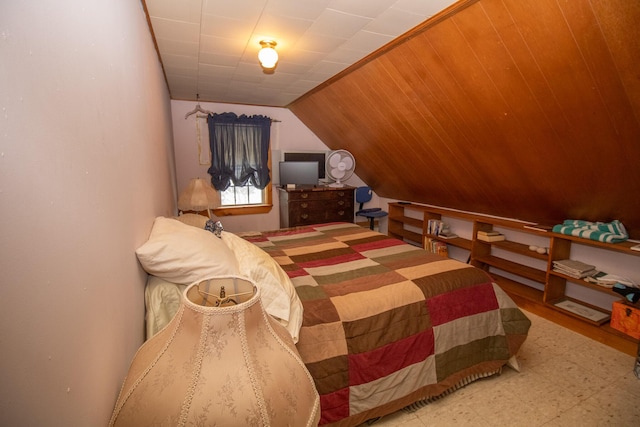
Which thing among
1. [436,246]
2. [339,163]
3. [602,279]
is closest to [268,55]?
[339,163]

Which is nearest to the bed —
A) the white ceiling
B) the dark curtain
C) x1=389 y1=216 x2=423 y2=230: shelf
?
the white ceiling

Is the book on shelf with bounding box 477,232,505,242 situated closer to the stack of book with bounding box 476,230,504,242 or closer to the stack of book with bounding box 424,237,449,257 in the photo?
the stack of book with bounding box 476,230,504,242

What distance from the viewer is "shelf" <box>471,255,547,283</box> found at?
300 cm

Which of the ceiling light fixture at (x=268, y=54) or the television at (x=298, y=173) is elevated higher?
the ceiling light fixture at (x=268, y=54)

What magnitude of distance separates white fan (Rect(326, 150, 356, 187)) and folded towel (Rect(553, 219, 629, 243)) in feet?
8.85

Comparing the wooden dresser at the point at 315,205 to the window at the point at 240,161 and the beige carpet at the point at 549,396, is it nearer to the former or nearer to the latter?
the window at the point at 240,161

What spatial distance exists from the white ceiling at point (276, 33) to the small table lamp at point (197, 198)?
116cm

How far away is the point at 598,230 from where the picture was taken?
2.45 metres

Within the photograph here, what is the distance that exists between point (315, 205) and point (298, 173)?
1.83ft

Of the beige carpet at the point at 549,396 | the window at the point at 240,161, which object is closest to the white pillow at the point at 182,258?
the beige carpet at the point at 549,396

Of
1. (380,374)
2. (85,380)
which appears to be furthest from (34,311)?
(380,374)

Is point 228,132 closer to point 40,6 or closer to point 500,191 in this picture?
point 500,191

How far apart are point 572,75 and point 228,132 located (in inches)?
156

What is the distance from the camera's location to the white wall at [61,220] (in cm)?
42
